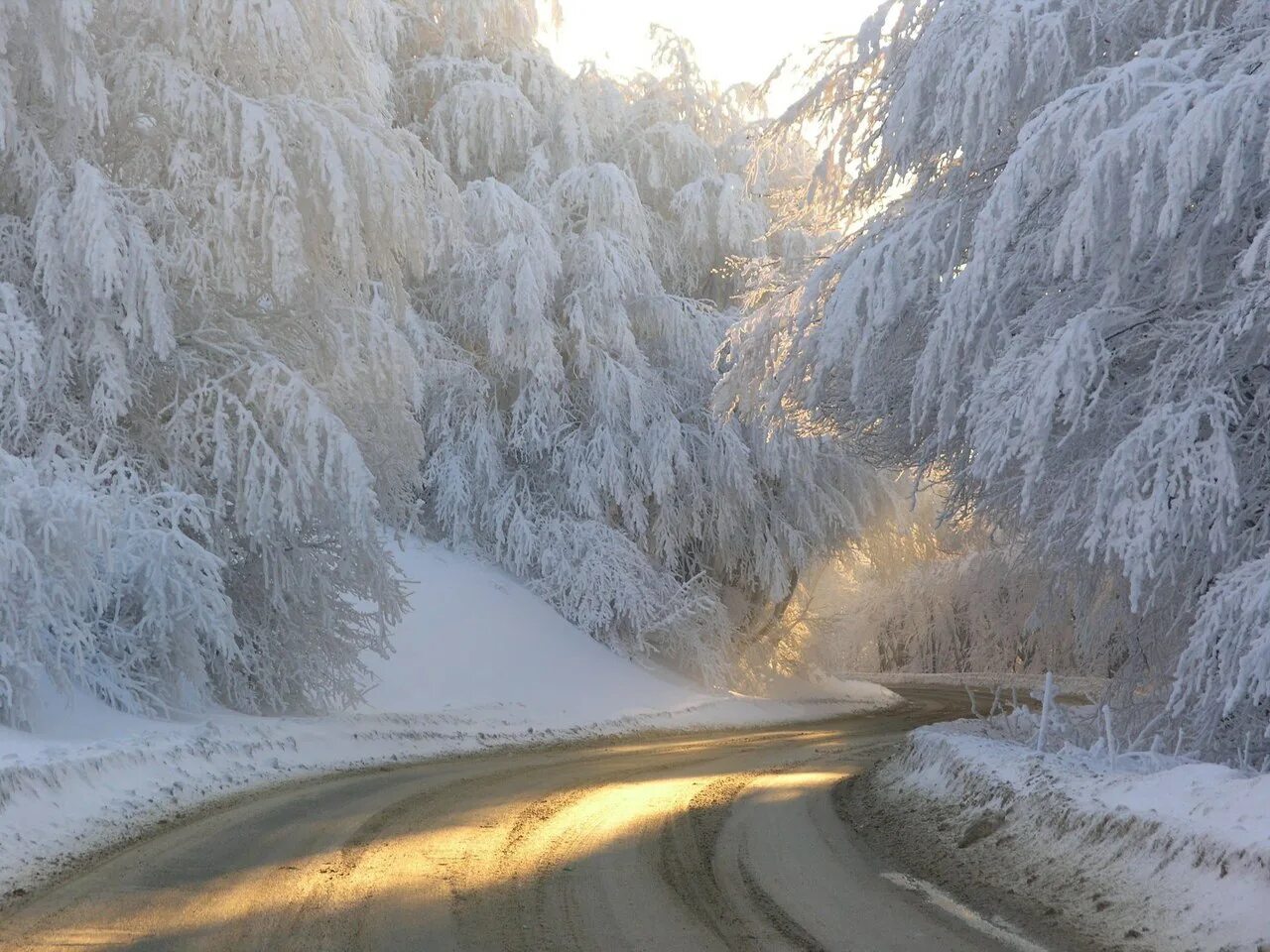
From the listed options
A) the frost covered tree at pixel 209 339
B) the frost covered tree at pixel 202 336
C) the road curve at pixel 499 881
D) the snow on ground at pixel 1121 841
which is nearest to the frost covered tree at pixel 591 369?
the frost covered tree at pixel 209 339

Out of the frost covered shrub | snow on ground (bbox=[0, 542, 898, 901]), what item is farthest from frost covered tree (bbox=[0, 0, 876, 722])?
snow on ground (bbox=[0, 542, 898, 901])

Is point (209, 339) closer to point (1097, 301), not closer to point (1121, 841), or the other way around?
point (1097, 301)

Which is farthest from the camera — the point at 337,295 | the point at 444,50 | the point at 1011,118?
the point at 444,50

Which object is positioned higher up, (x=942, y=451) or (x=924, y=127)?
(x=924, y=127)

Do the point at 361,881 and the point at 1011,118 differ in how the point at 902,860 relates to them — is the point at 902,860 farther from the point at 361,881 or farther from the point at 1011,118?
the point at 1011,118

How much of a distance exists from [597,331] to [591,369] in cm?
89

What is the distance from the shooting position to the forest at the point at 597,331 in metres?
8.78

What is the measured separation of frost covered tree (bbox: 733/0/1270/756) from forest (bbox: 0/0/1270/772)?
3 centimetres

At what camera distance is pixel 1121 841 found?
662 cm

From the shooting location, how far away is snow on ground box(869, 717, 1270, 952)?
5.57m

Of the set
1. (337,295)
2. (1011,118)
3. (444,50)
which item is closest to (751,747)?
(337,295)

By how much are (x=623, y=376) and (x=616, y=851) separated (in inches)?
625

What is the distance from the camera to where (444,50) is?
24875 mm

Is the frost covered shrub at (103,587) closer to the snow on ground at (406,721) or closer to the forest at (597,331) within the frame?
the forest at (597,331)
